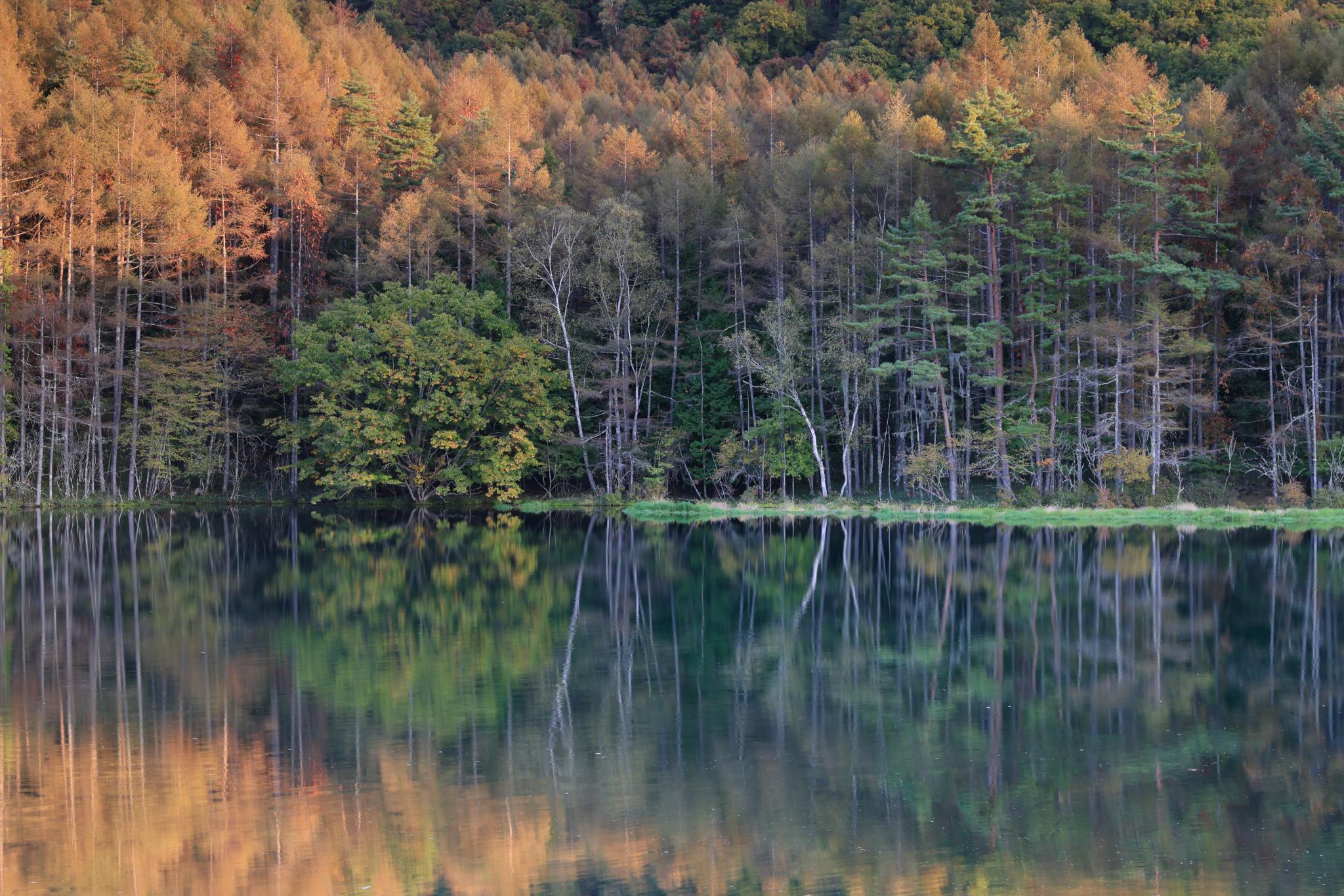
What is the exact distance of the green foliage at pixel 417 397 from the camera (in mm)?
40781

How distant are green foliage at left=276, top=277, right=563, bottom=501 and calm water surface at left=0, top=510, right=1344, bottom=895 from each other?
17.3 meters

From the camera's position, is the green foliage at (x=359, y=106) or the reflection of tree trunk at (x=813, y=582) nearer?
the reflection of tree trunk at (x=813, y=582)

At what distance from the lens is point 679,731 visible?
1204 cm

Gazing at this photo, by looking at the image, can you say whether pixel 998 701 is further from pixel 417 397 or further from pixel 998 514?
pixel 417 397

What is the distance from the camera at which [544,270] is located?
4497 cm

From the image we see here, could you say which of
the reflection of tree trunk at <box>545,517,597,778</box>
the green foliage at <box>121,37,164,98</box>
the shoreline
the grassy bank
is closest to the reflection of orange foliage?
the reflection of tree trunk at <box>545,517,597,778</box>

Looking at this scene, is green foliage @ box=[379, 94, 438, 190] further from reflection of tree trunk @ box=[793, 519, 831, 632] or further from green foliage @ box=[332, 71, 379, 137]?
reflection of tree trunk @ box=[793, 519, 831, 632]

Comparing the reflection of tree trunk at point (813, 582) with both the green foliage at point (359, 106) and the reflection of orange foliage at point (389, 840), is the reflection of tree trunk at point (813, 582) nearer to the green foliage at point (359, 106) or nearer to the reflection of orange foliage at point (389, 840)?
the reflection of orange foliage at point (389, 840)

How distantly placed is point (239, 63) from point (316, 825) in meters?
48.3

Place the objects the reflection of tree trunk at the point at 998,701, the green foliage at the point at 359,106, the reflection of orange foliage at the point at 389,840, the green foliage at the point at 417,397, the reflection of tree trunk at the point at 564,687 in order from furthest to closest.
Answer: the green foliage at the point at 359,106 < the green foliage at the point at 417,397 < the reflection of tree trunk at the point at 564,687 < the reflection of tree trunk at the point at 998,701 < the reflection of orange foliage at the point at 389,840

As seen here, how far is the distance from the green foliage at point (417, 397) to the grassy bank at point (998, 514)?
252cm

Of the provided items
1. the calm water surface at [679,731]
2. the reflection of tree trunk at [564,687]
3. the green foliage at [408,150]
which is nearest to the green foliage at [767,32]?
the green foliage at [408,150]

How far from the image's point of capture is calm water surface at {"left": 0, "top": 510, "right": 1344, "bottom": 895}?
28.6 ft

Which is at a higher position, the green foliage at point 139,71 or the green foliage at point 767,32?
the green foliage at point 767,32
